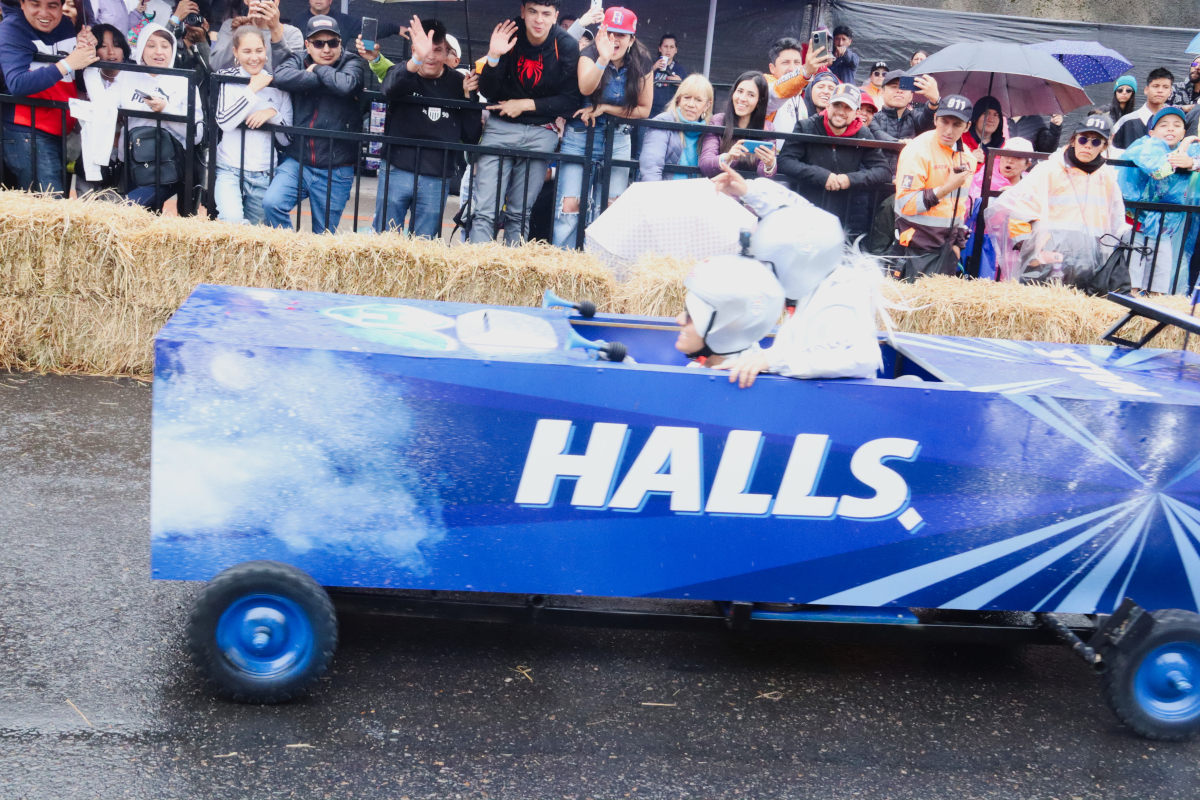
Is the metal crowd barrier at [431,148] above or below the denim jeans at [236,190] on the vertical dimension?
above

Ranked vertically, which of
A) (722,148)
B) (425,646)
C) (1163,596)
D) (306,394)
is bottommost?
(425,646)

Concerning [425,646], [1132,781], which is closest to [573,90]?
[425,646]

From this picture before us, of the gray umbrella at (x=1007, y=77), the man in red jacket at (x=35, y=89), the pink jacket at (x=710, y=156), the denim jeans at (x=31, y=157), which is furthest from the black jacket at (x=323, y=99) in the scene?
the gray umbrella at (x=1007, y=77)

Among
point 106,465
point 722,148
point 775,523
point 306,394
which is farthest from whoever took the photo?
point 722,148

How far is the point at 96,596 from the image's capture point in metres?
3.83

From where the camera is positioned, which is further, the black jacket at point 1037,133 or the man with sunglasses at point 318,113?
the black jacket at point 1037,133

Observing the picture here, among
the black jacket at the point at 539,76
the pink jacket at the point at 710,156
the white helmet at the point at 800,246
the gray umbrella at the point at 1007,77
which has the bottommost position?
the white helmet at the point at 800,246

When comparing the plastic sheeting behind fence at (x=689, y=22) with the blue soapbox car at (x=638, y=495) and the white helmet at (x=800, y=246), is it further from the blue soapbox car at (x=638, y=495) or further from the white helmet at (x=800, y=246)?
the blue soapbox car at (x=638, y=495)

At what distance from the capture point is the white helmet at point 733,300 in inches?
134

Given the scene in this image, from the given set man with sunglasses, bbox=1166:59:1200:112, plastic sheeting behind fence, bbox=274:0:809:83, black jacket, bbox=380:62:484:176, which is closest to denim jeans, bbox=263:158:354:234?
black jacket, bbox=380:62:484:176

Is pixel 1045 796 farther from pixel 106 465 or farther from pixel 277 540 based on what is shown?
pixel 106 465

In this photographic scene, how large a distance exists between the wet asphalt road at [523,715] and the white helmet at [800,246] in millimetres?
1292

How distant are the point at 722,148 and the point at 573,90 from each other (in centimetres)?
107

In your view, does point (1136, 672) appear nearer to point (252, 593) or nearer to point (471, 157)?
point (252, 593)
